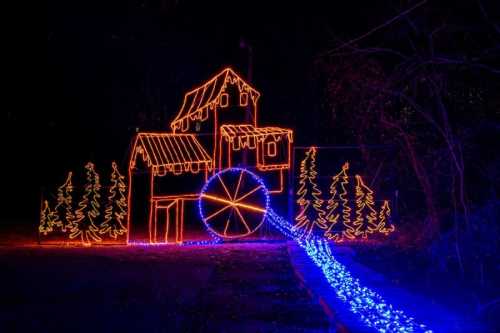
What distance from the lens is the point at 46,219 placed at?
1616 cm

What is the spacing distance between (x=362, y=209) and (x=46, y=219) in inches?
297

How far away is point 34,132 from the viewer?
26.2 meters

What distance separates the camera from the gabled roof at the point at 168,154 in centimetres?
1580

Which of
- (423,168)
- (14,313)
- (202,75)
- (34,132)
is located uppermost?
(202,75)

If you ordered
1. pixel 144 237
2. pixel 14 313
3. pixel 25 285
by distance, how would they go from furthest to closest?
pixel 144 237
pixel 25 285
pixel 14 313

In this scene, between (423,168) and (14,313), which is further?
(423,168)

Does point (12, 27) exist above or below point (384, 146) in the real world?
above

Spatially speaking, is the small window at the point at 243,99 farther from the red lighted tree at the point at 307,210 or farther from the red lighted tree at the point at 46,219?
the red lighted tree at the point at 46,219

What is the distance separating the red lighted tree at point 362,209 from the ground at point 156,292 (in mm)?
2589

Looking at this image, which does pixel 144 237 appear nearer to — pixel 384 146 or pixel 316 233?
pixel 316 233

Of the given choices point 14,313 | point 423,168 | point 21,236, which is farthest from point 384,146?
point 21,236

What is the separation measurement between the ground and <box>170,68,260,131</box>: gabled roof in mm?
3404

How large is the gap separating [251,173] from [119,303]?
7.91m

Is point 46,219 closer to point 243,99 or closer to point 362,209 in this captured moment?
point 243,99
